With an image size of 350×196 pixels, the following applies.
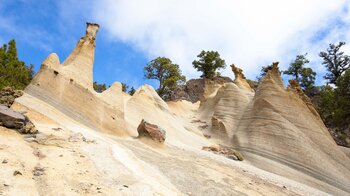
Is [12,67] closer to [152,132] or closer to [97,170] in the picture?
[152,132]

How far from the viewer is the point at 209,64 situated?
49094 millimetres

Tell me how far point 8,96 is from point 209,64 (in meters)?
39.5

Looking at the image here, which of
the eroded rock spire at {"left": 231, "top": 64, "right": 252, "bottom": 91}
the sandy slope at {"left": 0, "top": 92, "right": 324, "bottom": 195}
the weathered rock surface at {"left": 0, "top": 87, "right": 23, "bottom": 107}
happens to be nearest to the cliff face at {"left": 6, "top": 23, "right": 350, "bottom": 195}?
the sandy slope at {"left": 0, "top": 92, "right": 324, "bottom": 195}

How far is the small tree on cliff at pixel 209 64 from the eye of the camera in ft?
160

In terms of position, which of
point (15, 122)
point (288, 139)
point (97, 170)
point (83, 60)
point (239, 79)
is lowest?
point (97, 170)

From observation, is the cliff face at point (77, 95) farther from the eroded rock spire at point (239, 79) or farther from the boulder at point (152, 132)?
the eroded rock spire at point (239, 79)

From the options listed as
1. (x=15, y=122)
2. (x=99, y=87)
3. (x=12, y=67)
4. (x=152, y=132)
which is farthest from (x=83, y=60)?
(x=99, y=87)

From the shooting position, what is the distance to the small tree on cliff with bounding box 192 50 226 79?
4881 centimetres

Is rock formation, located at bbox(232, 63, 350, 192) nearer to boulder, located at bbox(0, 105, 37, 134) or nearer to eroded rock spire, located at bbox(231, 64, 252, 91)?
eroded rock spire, located at bbox(231, 64, 252, 91)

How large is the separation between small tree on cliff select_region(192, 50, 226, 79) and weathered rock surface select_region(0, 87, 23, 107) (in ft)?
126

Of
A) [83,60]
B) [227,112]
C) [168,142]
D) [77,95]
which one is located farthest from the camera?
[227,112]

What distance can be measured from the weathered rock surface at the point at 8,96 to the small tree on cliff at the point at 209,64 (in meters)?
38.3

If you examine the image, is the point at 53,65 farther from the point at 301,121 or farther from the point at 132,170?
the point at 301,121

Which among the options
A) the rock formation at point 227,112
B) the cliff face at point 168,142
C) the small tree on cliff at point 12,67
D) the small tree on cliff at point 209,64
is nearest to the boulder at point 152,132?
the cliff face at point 168,142
